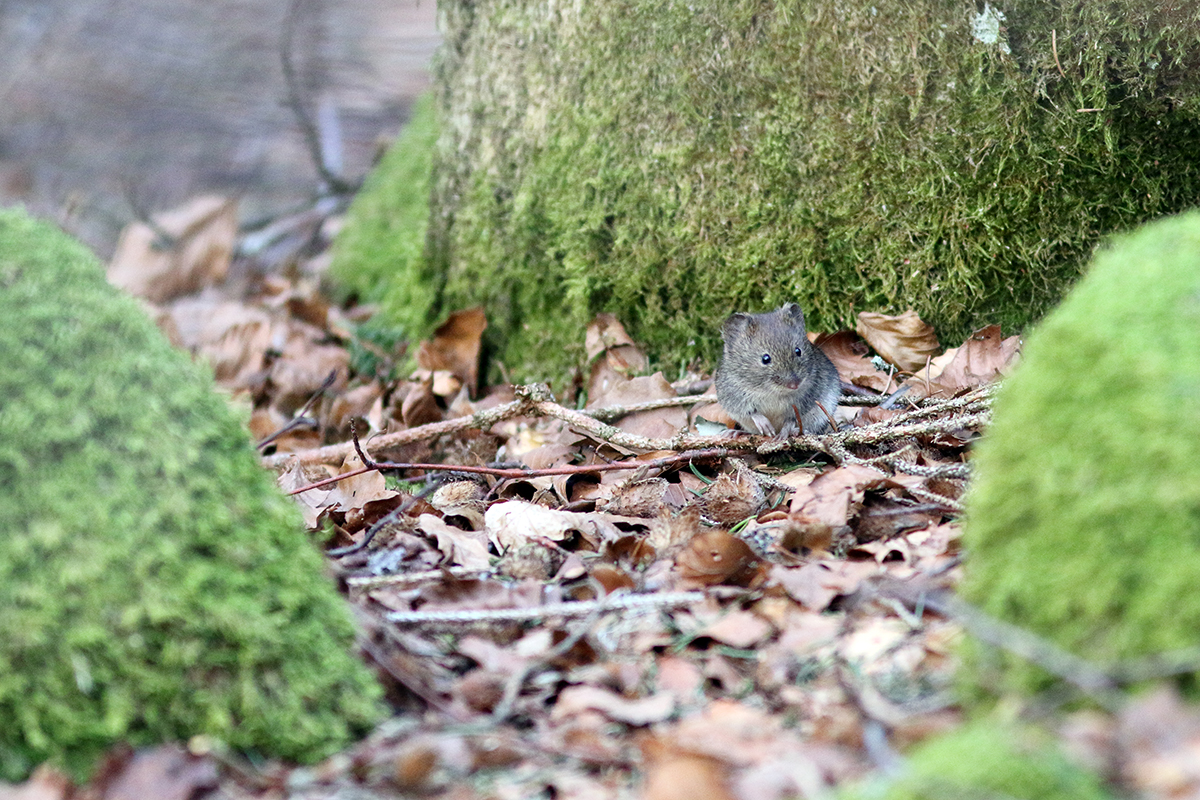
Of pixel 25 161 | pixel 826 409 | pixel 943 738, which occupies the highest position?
pixel 25 161

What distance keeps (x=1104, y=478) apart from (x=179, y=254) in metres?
7.83

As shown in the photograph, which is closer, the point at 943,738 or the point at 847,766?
the point at 943,738

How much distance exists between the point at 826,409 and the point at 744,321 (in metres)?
0.59

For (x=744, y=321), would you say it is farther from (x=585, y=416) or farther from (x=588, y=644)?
(x=588, y=644)

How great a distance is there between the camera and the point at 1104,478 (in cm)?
197

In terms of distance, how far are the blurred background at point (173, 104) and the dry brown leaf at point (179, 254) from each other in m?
0.68

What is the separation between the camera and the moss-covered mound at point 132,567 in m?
2.17

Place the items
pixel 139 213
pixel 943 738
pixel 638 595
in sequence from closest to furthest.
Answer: pixel 943 738 → pixel 638 595 → pixel 139 213

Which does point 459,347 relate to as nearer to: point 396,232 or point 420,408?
point 420,408

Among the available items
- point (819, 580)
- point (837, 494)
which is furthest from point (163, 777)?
point (837, 494)

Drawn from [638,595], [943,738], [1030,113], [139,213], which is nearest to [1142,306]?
[943,738]

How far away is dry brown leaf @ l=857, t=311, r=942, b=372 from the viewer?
5.03 metres

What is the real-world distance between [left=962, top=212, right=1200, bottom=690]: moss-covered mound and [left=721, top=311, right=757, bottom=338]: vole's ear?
9.83 feet

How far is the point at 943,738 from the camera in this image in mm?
1882
